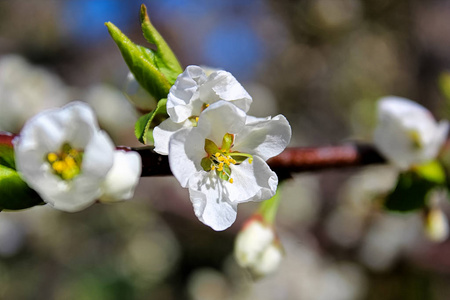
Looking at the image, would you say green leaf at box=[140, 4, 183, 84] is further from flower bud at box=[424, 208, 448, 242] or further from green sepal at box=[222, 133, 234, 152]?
flower bud at box=[424, 208, 448, 242]

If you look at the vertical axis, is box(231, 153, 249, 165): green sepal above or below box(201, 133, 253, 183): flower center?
below

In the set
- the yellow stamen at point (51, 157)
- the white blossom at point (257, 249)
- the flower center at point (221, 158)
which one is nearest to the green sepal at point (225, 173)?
the flower center at point (221, 158)

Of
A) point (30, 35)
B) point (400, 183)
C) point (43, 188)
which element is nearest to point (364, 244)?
point (400, 183)

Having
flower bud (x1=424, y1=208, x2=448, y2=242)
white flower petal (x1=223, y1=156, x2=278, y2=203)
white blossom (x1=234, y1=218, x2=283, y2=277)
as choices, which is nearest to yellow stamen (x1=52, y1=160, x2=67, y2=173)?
white flower petal (x1=223, y1=156, x2=278, y2=203)

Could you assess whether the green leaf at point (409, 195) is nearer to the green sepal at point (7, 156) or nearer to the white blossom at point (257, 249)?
the white blossom at point (257, 249)

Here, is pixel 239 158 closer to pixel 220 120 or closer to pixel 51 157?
pixel 220 120

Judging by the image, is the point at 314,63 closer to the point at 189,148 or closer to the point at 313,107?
the point at 313,107
